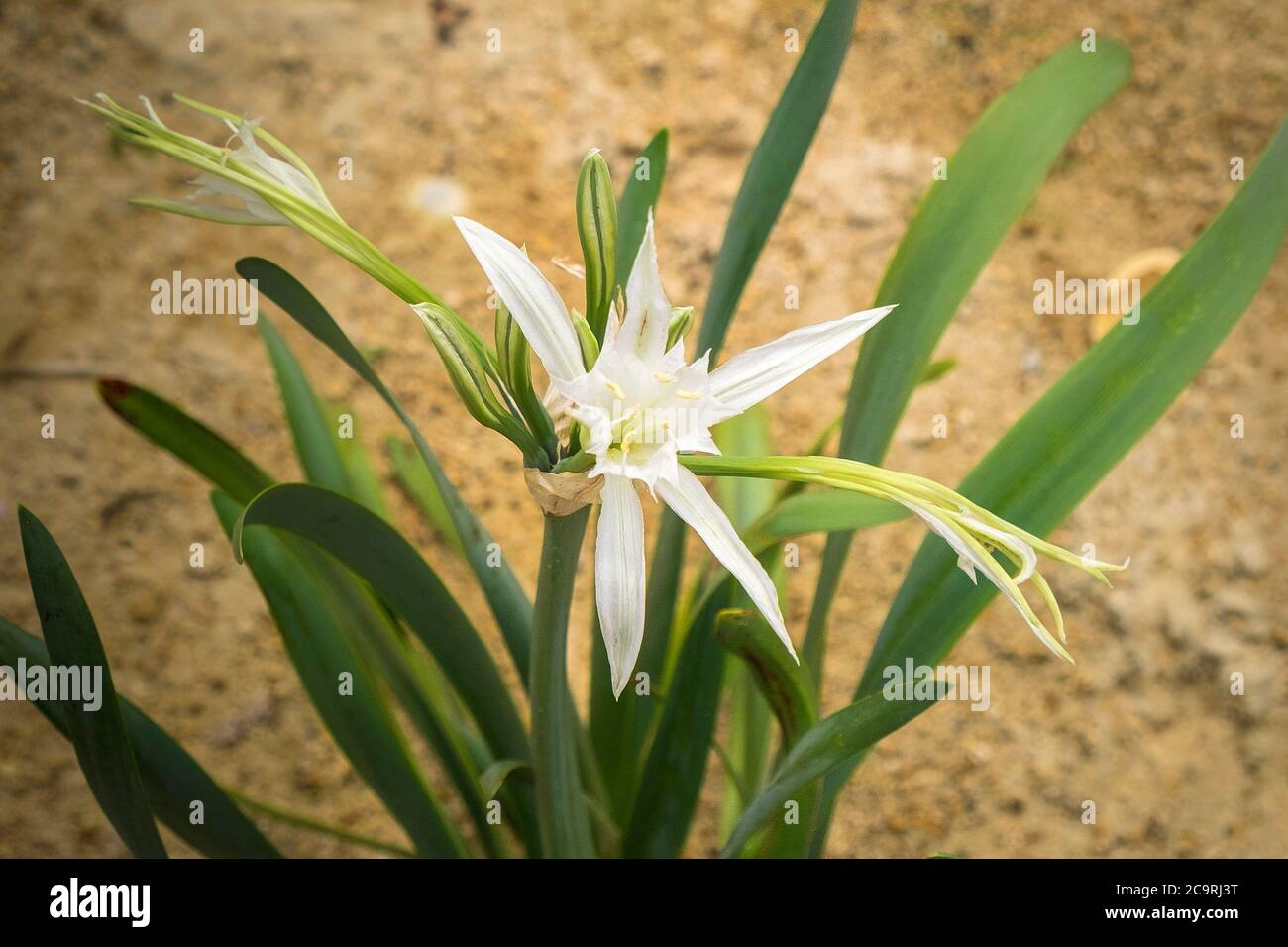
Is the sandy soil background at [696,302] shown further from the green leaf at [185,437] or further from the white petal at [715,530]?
the white petal at [715,530]

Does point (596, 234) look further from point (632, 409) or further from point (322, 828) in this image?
point (322, 828)

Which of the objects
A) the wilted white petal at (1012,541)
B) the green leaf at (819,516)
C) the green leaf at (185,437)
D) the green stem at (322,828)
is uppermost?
the green leaf at (185,437)

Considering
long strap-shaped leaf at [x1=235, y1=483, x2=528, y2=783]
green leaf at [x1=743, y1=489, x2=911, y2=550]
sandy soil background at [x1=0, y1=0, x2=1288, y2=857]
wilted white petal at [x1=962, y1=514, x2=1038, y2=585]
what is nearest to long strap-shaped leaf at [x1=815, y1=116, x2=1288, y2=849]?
green leaf at [x1=743, y1=489, x2=911, y2=550]

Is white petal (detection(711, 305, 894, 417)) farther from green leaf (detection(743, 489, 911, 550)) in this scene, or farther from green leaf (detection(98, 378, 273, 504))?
green leaf (detection(98, 378, 273, 504))

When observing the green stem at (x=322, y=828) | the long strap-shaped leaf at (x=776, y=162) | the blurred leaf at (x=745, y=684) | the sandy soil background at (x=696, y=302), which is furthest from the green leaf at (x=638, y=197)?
the green stem at (x=322, y=828)

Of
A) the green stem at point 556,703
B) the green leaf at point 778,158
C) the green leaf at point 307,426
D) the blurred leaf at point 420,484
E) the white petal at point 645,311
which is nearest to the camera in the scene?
the white petal at point 645,311
